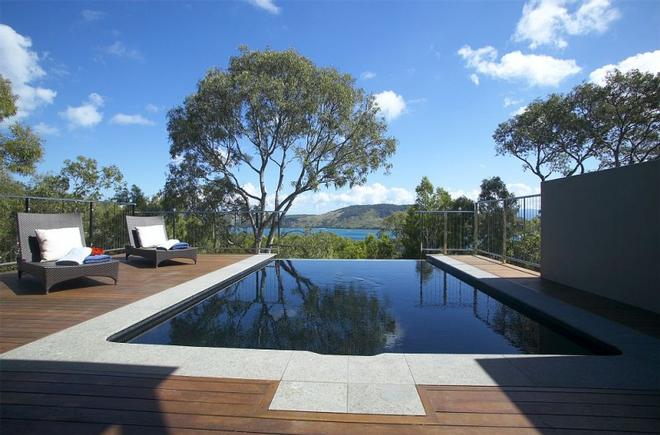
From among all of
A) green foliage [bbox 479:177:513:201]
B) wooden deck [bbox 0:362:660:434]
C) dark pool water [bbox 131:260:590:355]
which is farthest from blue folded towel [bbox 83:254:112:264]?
green foliage [bbox 479:177:513:201]

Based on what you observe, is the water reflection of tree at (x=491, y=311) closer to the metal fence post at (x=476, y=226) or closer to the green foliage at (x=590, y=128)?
the metal fence post at (x=476, y=226)

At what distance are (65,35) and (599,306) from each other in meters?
12.8

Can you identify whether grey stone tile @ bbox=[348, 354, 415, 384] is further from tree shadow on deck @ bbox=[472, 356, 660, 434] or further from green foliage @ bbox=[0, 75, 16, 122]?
green foliage @ bbox=[0, 75, 16, 122]

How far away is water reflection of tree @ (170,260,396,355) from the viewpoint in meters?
3.27

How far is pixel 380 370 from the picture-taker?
2258mm

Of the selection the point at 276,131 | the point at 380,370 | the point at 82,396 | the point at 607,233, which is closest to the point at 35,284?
the point at 82,396

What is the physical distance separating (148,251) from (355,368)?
551 centimetres

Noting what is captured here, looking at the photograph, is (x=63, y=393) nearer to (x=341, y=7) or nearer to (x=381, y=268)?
(x=381, y=268)

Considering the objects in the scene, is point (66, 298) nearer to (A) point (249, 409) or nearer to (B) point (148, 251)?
(B) point (148, 251)

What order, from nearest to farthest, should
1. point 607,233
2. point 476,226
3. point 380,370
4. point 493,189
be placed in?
point 380,370 < point 607,233 < point 476,226 < point 493,189

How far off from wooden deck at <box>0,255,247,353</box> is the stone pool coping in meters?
0.35

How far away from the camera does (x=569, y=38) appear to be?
10398 millimetres

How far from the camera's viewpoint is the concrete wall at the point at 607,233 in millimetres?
3746

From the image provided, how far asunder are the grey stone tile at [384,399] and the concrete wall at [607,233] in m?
3.26
